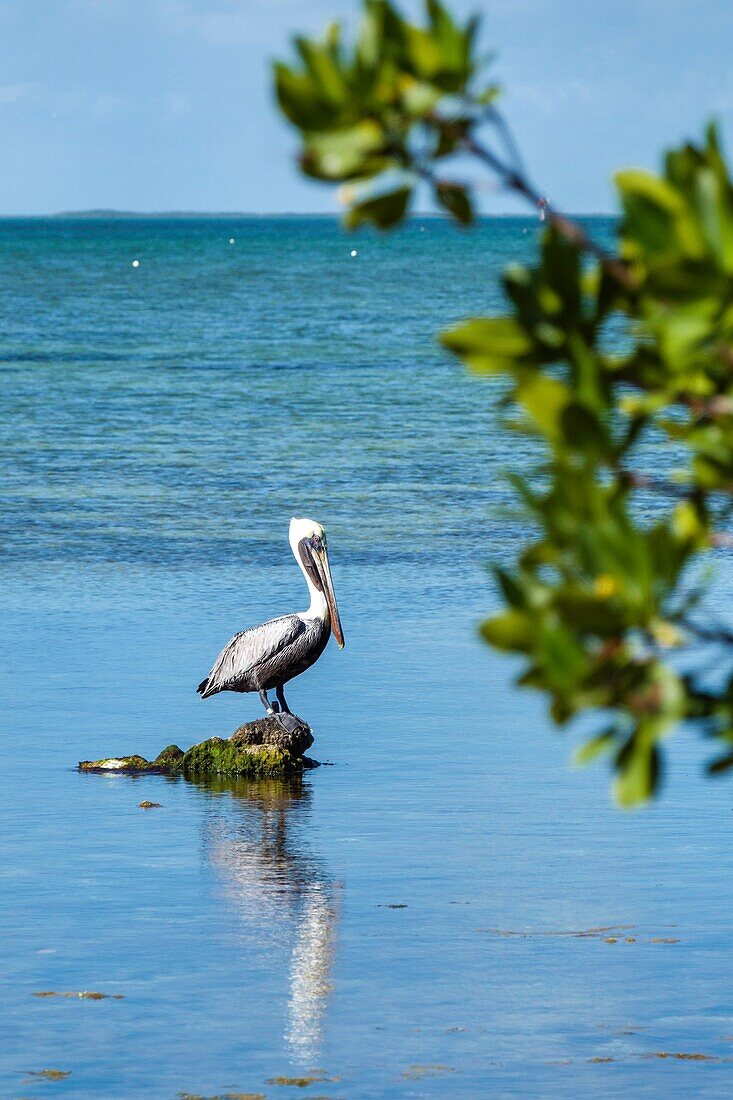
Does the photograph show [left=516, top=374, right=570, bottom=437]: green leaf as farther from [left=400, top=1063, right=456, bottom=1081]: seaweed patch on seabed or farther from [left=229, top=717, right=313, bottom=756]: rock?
[left=229, top=717, right=313, bottom=756]: rock

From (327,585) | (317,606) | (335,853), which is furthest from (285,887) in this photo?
(327,585)

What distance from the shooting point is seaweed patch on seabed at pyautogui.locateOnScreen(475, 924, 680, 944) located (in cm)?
749

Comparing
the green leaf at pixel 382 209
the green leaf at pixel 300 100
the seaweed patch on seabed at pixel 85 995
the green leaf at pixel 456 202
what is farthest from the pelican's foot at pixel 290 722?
the green leaf at pixel 300 100

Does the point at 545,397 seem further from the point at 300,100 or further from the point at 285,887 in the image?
the point at 285,887

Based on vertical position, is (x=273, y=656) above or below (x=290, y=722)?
above

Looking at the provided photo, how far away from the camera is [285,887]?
27.3 ft

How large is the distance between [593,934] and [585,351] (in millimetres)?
5770

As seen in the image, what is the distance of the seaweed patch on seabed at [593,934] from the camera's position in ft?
24.6

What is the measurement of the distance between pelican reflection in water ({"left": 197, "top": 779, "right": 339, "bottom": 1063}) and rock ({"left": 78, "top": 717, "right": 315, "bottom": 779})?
0.09m

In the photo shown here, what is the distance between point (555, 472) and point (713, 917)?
5.88 m

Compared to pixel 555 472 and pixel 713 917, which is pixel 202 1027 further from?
pixel 555 472

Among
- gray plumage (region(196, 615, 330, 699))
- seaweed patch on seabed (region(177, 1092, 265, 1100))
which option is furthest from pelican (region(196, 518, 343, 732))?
seaweed patch on seabed (region(177, 1092, 265, 1100))

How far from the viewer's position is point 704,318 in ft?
6.72

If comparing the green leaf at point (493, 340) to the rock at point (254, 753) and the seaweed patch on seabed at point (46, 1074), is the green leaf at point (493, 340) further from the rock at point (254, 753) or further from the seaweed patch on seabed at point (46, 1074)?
the rock at point (254, 753)
